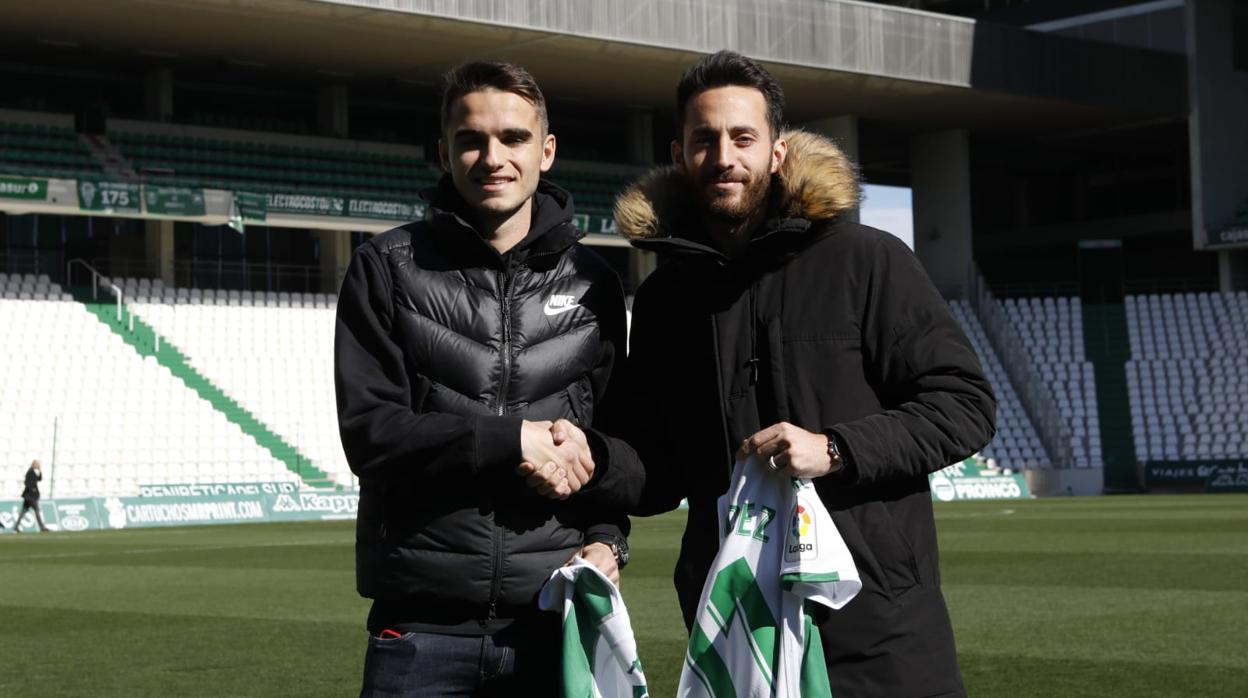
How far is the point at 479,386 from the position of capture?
3.96m

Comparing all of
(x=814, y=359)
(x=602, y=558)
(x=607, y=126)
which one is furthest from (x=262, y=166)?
(x=814, y=359)

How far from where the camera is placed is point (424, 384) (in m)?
3.95

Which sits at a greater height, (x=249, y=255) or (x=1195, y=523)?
(x=249, y=255)

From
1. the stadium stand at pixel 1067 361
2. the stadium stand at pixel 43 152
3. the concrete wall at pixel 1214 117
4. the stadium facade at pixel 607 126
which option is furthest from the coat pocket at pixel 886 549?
the concrete wall at pixel 1214 117

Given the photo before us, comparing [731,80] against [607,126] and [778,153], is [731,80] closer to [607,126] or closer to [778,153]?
[778,153]

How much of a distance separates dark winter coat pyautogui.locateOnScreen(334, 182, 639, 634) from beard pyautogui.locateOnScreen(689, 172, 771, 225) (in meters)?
0.38

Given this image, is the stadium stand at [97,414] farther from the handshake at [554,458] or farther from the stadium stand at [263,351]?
the handshake at [554,458]

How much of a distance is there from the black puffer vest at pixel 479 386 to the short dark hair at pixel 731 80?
17.7 inches

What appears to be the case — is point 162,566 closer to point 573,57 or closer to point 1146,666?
point 1146,666

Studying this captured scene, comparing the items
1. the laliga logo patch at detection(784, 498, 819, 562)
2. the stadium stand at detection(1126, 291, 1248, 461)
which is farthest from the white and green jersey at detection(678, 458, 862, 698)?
the stadium stand at detection(1126, 291, 1248, 461)

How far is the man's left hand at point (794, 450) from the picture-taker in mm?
3621

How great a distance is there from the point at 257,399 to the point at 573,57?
10267mm

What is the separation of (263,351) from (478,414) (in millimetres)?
34693

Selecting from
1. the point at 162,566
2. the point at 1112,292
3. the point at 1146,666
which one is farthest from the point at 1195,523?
the point at 1112,292
